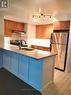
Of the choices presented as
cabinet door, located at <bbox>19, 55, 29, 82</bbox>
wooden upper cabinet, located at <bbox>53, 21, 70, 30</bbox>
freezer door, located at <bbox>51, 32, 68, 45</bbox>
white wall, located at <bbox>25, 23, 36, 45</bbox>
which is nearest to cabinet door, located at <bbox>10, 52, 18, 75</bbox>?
cabinet door, located at <bbox>19, 55, 29, 82</bbox>

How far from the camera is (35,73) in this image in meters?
2.99

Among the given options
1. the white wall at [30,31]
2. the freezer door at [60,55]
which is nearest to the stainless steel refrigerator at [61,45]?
the freezer door at [60,55]

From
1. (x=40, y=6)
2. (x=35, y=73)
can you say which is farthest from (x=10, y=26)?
(x=35, y=73)

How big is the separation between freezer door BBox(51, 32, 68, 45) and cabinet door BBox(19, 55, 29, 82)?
2.10m

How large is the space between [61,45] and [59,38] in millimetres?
342

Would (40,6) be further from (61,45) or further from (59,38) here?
(61,45)

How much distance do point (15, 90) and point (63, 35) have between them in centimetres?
304

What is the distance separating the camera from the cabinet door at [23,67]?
3330mm

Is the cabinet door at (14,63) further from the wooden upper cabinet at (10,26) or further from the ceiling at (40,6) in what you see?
the wooden upper cabinet at (10,26)

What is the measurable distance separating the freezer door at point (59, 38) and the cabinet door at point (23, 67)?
2102 mm

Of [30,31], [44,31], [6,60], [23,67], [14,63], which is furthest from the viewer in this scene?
[30,31]

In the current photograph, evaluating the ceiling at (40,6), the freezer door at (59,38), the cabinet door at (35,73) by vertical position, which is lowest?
the cabinet door at (35,73)

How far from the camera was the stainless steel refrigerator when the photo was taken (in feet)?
14.9

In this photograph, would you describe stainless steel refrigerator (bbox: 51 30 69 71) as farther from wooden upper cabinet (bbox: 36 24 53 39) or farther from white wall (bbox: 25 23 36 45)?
white wall (bbox: 25 23 36 45)
